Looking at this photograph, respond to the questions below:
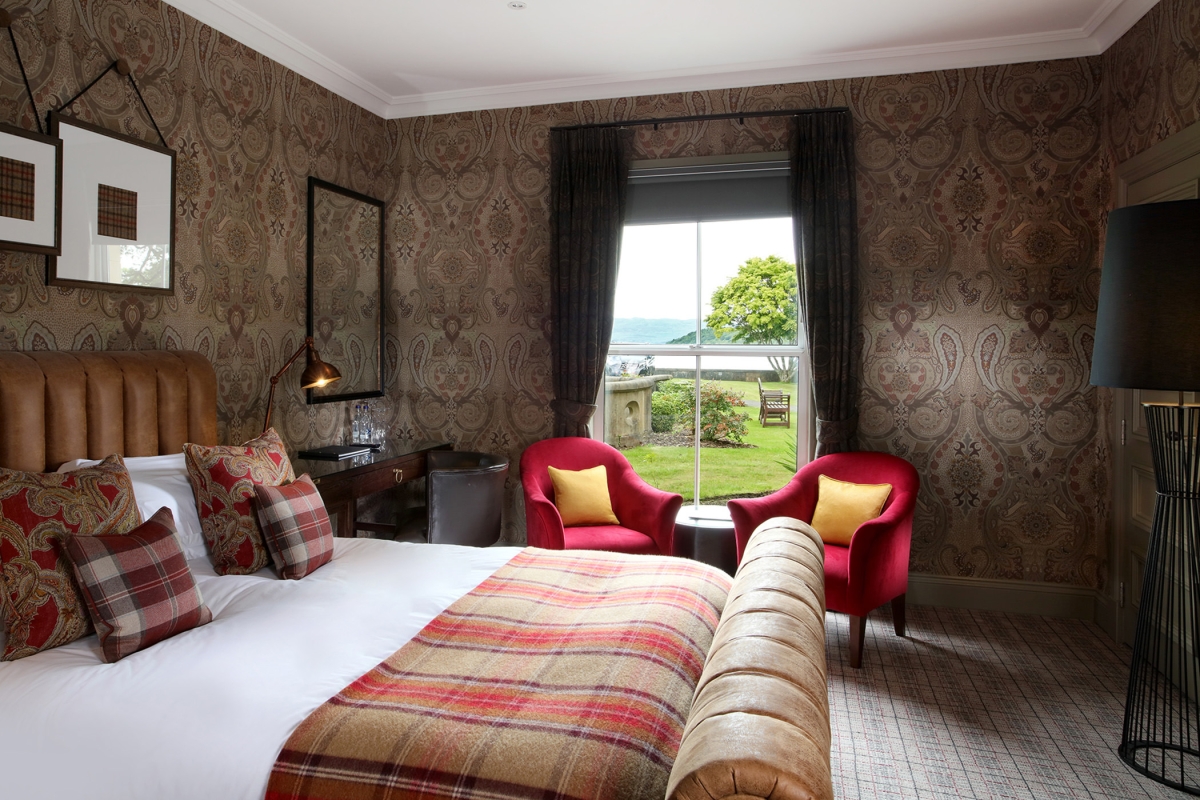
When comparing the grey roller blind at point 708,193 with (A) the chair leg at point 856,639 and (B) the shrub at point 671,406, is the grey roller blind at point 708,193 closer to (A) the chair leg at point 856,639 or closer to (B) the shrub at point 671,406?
(B) the shrub at point 671,406

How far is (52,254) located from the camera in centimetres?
265

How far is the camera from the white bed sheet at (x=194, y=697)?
1445 millimetres

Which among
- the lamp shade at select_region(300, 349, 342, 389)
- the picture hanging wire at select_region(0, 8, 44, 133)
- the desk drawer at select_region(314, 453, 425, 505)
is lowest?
the desk drawer at select_region(314, 453, 425, 505)

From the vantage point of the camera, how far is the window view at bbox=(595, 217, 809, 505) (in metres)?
4.35

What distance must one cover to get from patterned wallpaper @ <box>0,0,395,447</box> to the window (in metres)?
1.72

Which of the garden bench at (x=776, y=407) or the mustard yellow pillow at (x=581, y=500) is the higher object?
the garden bench at (x=776, y=407)

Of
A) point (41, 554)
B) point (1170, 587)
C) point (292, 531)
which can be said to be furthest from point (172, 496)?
point (1170, 587)

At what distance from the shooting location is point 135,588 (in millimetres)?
1919

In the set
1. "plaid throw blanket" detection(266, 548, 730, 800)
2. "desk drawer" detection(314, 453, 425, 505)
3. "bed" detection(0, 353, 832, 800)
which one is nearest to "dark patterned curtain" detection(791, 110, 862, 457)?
"bed" detection(0, 353, 832, 800)

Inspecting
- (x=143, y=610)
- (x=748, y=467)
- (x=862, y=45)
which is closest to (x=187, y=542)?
(x=143, y=610)

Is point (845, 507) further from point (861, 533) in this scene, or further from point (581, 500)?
point (581, 500)

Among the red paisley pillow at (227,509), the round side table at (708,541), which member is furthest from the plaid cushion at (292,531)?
the round side table at (708,541)

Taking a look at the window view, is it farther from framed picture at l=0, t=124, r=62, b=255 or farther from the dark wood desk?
framed picture at l=0, t=124, r=62, b=255

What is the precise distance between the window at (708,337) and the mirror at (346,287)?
4.78ft
